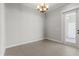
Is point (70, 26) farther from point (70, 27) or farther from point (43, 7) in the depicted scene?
point (43, 7)

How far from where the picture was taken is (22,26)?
1.36 meters

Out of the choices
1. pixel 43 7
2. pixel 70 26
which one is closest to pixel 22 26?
pixel 43 7

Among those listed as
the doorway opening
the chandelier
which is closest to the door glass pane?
the doorway opening

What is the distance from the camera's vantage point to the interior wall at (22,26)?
1.29 m

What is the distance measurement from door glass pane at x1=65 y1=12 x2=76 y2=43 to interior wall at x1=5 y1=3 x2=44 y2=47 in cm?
37

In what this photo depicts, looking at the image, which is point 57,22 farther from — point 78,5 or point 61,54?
point 61,54

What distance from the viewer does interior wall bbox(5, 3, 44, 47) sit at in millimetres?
1286

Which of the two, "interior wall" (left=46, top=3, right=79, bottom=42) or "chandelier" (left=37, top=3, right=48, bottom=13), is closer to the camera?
"chandelier" (left=37, top=3, right=48, bottom=13)

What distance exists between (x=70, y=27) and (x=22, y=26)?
2.47 feet

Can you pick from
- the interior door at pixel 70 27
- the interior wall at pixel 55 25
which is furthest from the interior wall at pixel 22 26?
the interior door at pixel 70 27

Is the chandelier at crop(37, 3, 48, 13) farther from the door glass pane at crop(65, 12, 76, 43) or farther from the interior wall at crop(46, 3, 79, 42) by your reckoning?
the door glass pane at crop(65, 12, 76, 43)

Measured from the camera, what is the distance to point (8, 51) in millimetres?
1229

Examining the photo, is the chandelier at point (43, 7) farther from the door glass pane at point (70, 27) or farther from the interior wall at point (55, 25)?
the door glass pane at point (70, 27)

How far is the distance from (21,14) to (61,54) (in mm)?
847
